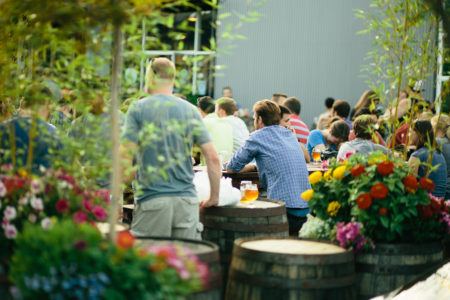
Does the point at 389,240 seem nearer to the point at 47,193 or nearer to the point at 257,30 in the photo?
the point at 47,193

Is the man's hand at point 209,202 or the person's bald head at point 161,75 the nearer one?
the person's bald head at point 161,75

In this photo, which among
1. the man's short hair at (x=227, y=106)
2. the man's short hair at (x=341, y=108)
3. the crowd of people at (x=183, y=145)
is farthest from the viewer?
the man's short hair at (x=341, y=108)

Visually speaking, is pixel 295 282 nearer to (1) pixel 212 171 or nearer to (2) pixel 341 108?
(1) pixel 212 171

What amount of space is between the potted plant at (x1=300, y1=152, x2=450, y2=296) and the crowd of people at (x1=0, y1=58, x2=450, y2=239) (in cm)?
42

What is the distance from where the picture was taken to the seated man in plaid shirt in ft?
22.2

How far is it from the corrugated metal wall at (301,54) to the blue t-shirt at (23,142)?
13.7 metres

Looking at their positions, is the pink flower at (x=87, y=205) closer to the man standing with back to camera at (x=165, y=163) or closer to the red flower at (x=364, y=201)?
the man standing with back to camera at (x=165, y=163)

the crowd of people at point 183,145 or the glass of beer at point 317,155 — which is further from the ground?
the crowd of people at point 183,145

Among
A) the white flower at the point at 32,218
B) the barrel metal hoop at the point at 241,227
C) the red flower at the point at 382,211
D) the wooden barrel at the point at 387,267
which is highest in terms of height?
the white flower at the point at 32,218

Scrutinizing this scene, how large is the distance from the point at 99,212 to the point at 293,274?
3.38ft

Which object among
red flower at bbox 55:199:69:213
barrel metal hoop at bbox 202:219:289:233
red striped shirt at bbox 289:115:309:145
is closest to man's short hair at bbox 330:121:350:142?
red striped shirt at bbox 289:115:309:145

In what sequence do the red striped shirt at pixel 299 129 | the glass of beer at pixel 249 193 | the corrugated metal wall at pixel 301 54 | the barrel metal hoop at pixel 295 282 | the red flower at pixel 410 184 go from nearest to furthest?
the barrel metal hoop at pixel 295 282
the red flower at pixel 410 184
the glass of beer at pixel 249 193
the red striped shirt at pixel 299 129
the corrugated metal wall at pixel 301 54

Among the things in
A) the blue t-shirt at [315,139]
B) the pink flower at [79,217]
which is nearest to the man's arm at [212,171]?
the pink flower at [79,217]

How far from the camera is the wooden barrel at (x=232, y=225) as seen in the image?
5.34 m
